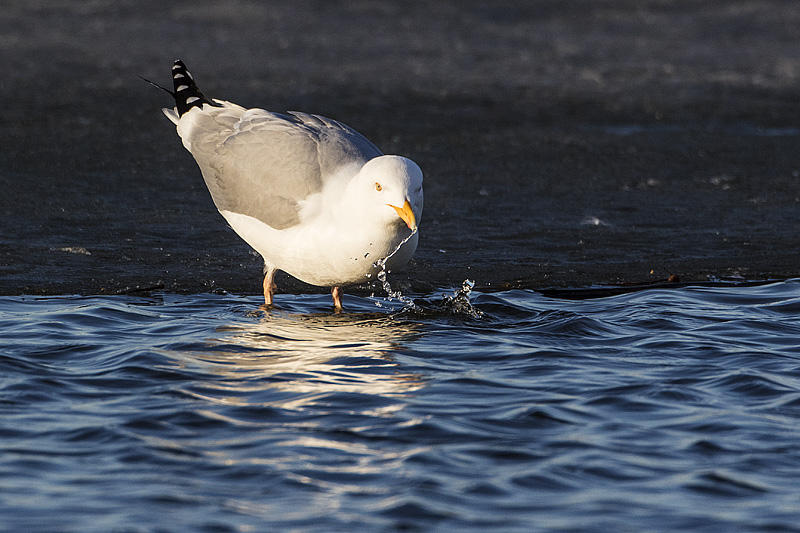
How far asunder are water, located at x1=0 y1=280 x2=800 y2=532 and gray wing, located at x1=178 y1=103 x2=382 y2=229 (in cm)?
66

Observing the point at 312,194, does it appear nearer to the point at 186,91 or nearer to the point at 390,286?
the point at 390,286

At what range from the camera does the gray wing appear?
6.54 meters

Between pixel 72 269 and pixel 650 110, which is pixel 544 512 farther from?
pixel 650 110

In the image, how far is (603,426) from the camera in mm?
4961

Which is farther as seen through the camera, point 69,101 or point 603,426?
point 69,101

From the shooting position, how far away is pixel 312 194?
6.47 meters

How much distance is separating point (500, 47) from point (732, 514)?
1004 centimetres

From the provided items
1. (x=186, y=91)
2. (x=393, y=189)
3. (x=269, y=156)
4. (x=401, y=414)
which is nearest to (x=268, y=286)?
(x=269, y=156)

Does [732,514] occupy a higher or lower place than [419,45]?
lower

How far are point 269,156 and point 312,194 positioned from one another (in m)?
0.48

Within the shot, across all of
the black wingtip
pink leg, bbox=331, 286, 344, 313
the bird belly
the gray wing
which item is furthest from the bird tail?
pink leg, bbox=331, 286, 344, 313

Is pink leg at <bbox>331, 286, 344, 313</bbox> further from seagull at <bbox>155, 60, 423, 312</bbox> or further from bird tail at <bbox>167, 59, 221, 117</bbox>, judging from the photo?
bird tail at <bbox>167, 59, 221, 117</bbox>

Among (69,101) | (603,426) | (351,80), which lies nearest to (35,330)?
(603,426)

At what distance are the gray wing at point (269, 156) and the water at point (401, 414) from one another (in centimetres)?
66
